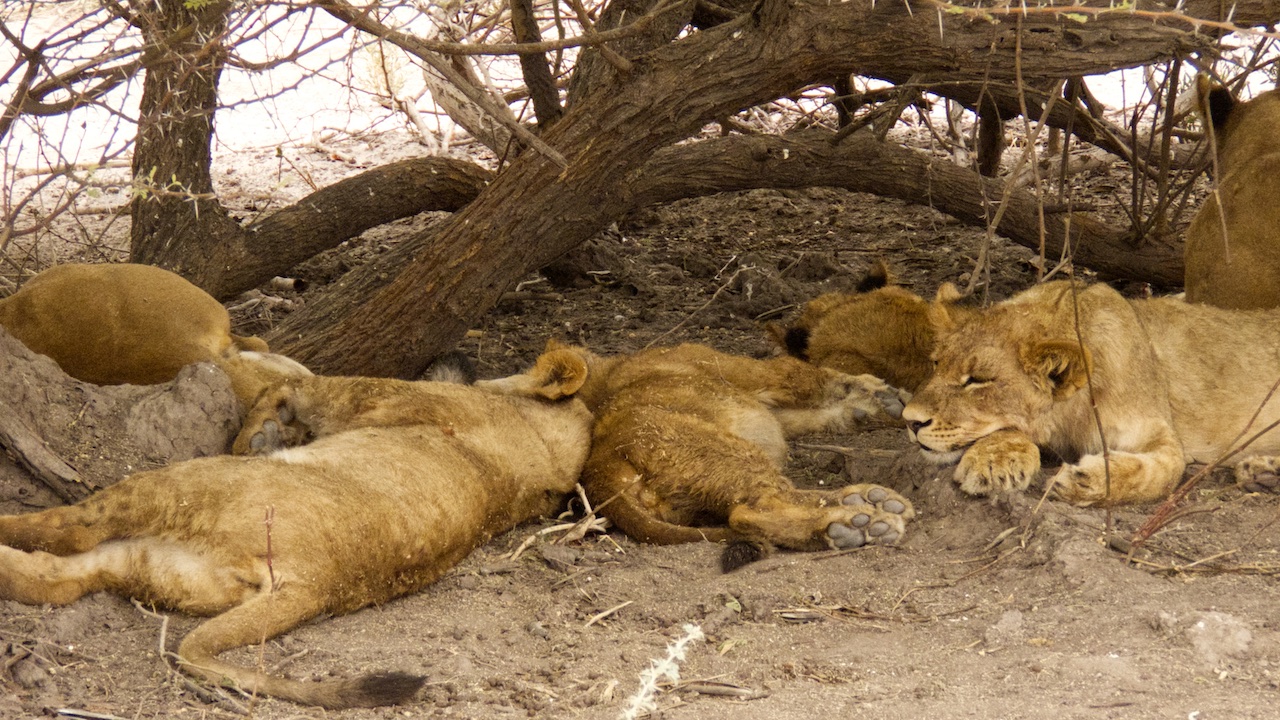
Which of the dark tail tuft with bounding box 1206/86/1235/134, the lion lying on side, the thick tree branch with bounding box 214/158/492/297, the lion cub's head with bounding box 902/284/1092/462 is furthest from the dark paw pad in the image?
the dark tail tuft with bounding box 1206/86/1235/134

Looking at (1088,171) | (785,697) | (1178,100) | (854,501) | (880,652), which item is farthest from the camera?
(1088,171)

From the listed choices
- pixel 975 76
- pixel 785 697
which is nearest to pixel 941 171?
pixel 975 76

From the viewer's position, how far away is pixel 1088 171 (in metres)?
8.57

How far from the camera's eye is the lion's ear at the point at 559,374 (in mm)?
4637

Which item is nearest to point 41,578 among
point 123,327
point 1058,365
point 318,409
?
point 318,409

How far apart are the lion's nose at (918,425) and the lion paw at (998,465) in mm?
160

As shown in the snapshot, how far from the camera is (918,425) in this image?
421 cm

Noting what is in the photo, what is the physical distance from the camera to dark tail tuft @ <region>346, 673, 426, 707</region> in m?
2.88

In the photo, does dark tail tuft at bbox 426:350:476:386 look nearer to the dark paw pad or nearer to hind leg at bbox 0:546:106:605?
the dark paw pad

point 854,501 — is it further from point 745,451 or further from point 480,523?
point 480,523

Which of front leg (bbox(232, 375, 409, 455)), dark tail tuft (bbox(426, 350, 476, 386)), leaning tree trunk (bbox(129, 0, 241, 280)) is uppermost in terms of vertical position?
leaning tree trunk (bbox(129, 0, 241, 280))

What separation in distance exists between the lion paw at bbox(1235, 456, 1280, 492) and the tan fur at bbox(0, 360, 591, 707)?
256cm

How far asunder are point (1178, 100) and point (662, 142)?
4.30 m

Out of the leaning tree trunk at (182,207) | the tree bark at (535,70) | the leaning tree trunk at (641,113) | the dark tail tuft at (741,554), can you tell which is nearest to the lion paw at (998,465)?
the dark tail tuft at (741,554)
